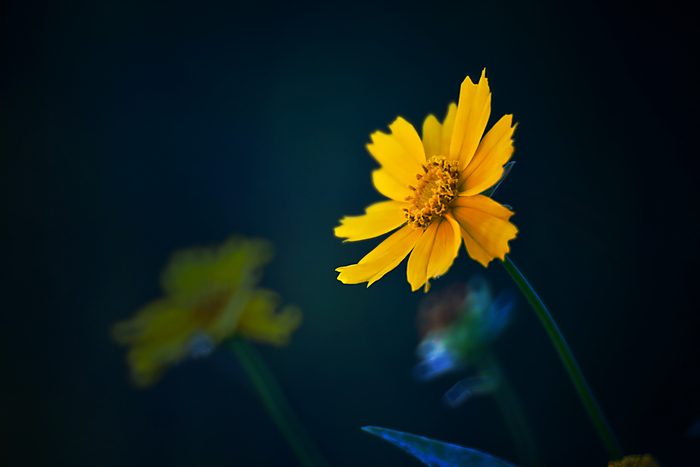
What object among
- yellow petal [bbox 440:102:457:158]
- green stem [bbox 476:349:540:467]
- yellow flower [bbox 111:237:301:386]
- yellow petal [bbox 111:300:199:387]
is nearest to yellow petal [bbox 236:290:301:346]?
yellow flower [bbox 111:237:301:386]

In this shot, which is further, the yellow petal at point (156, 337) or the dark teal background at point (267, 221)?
the dark teal background at point (267, 221)

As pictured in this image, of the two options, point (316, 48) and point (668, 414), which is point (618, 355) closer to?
point (668, 414)

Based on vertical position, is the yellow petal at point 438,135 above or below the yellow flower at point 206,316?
below

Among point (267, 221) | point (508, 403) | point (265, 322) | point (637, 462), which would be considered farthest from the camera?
point (267, 221)

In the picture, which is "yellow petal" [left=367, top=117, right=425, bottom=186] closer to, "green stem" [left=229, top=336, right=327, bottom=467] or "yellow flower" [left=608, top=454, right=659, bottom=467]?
"yellow flower" [left=608, top=454, right=659, bottom=467]

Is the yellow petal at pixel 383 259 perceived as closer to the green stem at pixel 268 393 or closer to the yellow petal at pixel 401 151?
the yellow petal at pixel 401 151

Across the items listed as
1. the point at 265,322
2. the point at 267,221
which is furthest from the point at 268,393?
the point at 267,221

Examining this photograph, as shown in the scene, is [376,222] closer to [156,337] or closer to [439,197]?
[439,197]

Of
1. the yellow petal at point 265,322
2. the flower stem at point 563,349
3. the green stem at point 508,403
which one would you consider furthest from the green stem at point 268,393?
the flower stem at point 563,349

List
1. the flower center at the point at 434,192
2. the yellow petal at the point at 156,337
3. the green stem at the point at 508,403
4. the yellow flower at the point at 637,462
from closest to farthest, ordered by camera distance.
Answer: the yellow flower at the point at 637,462 → the flower center at the point at 434,192 → the green stem at the point at 508,403 → the yellow petal at the point at 156,337
